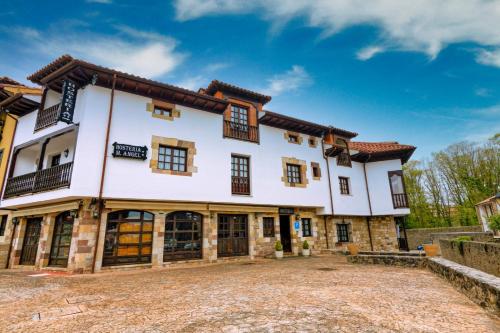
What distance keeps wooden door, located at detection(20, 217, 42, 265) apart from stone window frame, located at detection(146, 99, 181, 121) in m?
7.44

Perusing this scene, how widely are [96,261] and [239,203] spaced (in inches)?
247

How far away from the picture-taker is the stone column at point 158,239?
10234 millimetres

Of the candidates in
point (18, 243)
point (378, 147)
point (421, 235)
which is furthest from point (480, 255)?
point (18, 243)

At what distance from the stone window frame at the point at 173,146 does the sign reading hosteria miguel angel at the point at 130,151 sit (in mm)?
398

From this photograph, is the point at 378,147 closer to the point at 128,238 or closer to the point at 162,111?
the point at 162,111

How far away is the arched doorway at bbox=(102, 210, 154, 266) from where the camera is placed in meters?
9.66

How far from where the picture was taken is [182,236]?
36.7 feet

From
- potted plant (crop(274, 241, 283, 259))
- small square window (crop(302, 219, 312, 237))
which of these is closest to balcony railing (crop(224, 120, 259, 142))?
potted plant (crop(274, 241, 283, 259))

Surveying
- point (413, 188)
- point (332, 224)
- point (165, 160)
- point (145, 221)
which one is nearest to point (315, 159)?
point (332, 224)

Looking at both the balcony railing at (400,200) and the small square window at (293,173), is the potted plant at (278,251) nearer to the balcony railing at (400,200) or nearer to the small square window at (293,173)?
the small square window at (293,173)

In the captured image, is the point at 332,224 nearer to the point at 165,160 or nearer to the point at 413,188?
the point at 165,160

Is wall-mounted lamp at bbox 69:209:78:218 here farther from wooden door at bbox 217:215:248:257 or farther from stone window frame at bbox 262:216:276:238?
stone window frame at bbox 262:216:276:238

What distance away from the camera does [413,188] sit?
26625 millimetres

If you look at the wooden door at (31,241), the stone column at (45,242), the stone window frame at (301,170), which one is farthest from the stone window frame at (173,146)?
the wooden door at (31,241)
